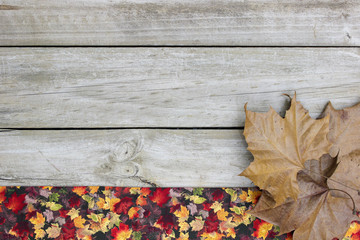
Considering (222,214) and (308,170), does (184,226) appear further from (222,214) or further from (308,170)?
(308,170)

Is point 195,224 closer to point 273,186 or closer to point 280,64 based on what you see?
point 273,186

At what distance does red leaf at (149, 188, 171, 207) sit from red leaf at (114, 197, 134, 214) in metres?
0.07

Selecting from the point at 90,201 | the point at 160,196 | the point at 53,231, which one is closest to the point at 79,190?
the point at 90,201

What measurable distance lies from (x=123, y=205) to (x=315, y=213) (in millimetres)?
565

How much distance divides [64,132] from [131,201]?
0.96 ft

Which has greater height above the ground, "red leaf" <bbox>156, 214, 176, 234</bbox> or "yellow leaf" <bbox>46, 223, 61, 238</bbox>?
"red leaf" <bbox>156, 214, 176, 234</bbox>

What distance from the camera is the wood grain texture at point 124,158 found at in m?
0.87

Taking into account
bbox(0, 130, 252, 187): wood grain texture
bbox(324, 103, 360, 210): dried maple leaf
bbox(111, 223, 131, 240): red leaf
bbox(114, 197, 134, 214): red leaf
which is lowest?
bbox(111, 223, 131, 240): red leaf

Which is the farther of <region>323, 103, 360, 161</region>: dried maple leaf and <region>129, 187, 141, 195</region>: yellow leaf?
<region>129, 187, 141, 195</region>: yellow leaf

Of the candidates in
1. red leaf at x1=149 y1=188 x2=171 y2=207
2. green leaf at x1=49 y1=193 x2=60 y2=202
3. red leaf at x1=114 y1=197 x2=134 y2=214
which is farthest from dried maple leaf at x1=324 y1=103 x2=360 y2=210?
green leaf at x1=49 y1=193 x2=60 y2=202

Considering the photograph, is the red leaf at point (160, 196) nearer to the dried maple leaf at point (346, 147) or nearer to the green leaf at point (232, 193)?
the green leaf at point (232, 193)

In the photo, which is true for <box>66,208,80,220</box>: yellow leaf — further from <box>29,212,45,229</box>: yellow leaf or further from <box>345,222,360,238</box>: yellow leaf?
<box>345,222,360,238</box>: yellow leaf

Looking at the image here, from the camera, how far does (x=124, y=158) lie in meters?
0.88

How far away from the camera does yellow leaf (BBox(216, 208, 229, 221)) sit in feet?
2.98
